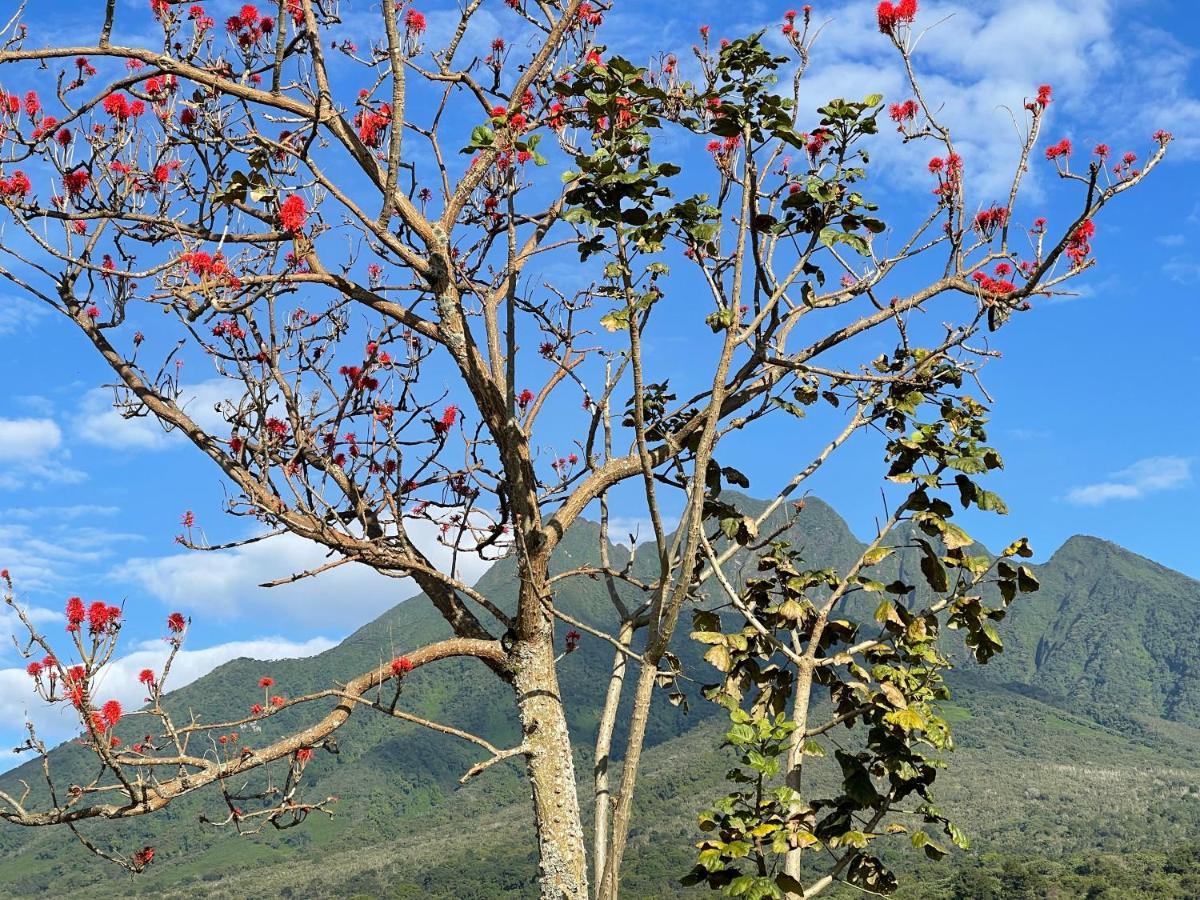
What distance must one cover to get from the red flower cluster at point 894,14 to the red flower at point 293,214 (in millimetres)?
3451

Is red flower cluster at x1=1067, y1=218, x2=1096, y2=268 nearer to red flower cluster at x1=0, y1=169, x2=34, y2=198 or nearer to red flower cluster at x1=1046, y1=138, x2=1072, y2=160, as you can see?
red flower cluster at x1=1046, y1=138, x2=1072, y2=160

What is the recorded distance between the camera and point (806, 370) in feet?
18.1

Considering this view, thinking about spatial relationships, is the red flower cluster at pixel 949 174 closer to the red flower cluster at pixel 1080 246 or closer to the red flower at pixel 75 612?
the red flower cluster at pixel 1080 246

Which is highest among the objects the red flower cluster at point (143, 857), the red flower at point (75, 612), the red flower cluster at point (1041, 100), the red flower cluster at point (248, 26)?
the red flower cluster at point (248, 26)

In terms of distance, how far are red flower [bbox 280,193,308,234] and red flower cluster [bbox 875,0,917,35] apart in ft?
11.3

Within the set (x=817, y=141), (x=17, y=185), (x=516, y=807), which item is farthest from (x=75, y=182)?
(x=516, y=807)


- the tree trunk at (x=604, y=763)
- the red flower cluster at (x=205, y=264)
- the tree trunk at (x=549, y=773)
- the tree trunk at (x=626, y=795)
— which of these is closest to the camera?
the tree trunk at (x=626, y=795)

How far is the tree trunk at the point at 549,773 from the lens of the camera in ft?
16.4

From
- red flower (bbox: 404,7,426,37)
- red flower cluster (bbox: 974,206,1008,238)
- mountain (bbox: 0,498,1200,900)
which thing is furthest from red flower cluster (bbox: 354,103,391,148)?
mountain (bbox: 0,498,1200,900)

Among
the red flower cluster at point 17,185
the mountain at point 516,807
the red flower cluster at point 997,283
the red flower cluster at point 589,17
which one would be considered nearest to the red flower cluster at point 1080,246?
the red flower cluster at point 997,283

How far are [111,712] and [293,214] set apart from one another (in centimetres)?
275

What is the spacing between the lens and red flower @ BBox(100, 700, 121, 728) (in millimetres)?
4898

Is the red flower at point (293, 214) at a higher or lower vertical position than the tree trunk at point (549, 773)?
higher

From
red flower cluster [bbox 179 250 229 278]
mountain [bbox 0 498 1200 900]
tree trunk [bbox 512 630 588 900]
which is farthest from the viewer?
mountain [bbox 0 498 1200 900]
